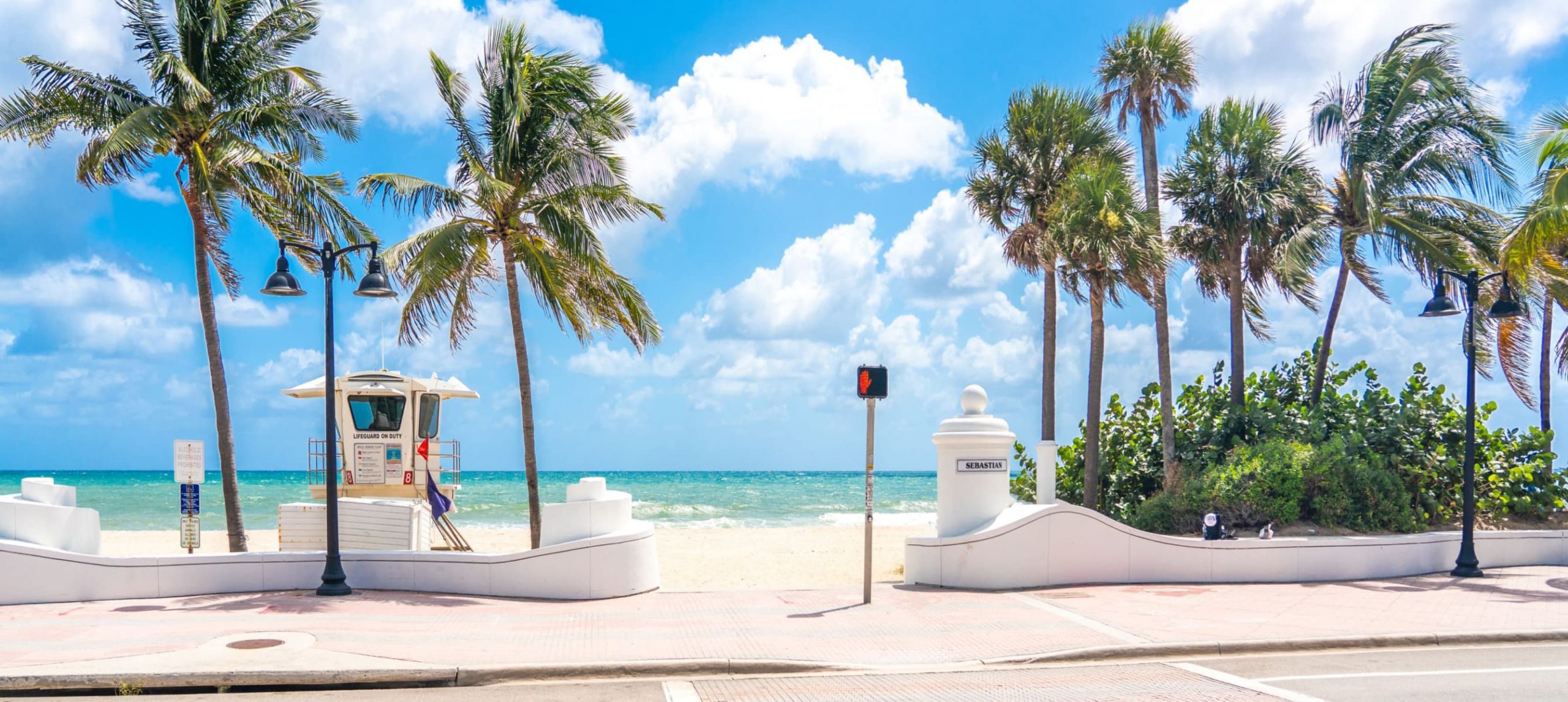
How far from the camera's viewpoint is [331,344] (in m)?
12.3

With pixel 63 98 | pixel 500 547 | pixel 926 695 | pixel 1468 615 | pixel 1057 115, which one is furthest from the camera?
pixel 500 547

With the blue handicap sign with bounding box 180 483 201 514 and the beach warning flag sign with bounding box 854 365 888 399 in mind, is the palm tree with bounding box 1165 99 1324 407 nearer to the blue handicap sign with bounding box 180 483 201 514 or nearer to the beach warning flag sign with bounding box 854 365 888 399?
the beach warning flag sign with bounding box 854 365 888 399

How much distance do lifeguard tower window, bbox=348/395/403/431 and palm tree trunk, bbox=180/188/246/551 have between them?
7.85ft

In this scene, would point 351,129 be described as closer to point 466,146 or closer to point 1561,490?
point 466,146

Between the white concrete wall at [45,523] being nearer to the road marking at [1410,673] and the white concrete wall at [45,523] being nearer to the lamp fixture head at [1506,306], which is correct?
the road marking at [1410,673]

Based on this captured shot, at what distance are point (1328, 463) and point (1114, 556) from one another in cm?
531

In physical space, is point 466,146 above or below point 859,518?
above

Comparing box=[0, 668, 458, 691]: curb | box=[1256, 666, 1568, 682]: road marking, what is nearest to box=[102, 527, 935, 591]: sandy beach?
box=[0, 668, 458, 691]: curb

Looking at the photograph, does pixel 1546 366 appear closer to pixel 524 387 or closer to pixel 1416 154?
pixel 1416 154

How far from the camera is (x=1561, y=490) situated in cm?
1795

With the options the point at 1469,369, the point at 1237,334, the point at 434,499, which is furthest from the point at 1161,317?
the point at 434,499

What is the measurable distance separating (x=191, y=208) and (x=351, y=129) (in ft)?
8.47

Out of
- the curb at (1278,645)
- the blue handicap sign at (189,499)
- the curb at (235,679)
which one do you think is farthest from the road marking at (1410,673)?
the blue handicap sign at (189,499)

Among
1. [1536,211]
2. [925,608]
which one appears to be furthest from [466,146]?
[1536,211]
